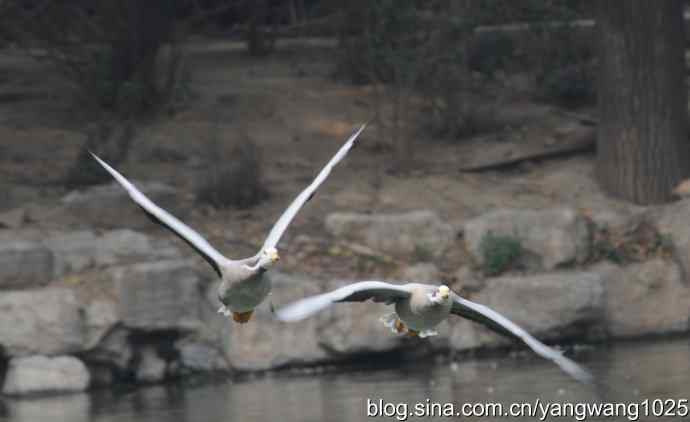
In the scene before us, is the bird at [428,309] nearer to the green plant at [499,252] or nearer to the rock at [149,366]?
the rock at [149,366]

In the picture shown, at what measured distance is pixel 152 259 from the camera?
16.0 m

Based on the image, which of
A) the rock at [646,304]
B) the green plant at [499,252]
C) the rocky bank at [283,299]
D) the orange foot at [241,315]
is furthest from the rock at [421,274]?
the orange foot at [241,315]

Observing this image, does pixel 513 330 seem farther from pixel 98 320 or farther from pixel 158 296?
pixel 98 320

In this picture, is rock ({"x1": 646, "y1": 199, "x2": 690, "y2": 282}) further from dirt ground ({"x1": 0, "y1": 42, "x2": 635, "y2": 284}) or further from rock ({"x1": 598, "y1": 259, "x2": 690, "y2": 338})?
dirt ground ({"x1": 0, "y1": 42, "x2": 635, "y2": 284})

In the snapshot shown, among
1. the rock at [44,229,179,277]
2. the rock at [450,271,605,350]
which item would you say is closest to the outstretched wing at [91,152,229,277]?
the rock at [44,229,179,277]

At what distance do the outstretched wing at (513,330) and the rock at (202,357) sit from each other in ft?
15.6

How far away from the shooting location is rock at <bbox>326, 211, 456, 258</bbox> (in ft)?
54.6

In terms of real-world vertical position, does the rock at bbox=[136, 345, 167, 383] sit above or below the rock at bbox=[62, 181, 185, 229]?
below

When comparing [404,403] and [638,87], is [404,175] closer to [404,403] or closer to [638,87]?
[638,87]

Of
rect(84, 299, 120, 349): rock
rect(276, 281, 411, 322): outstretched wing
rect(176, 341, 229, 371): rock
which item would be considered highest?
rect(276, 281, 411, 322): outstretched wing

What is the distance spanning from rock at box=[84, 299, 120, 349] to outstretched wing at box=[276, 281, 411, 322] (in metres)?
5.15

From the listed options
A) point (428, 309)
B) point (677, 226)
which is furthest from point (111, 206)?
point (428, 309)

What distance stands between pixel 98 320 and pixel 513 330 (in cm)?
589

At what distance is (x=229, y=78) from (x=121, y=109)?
9.16 feet
